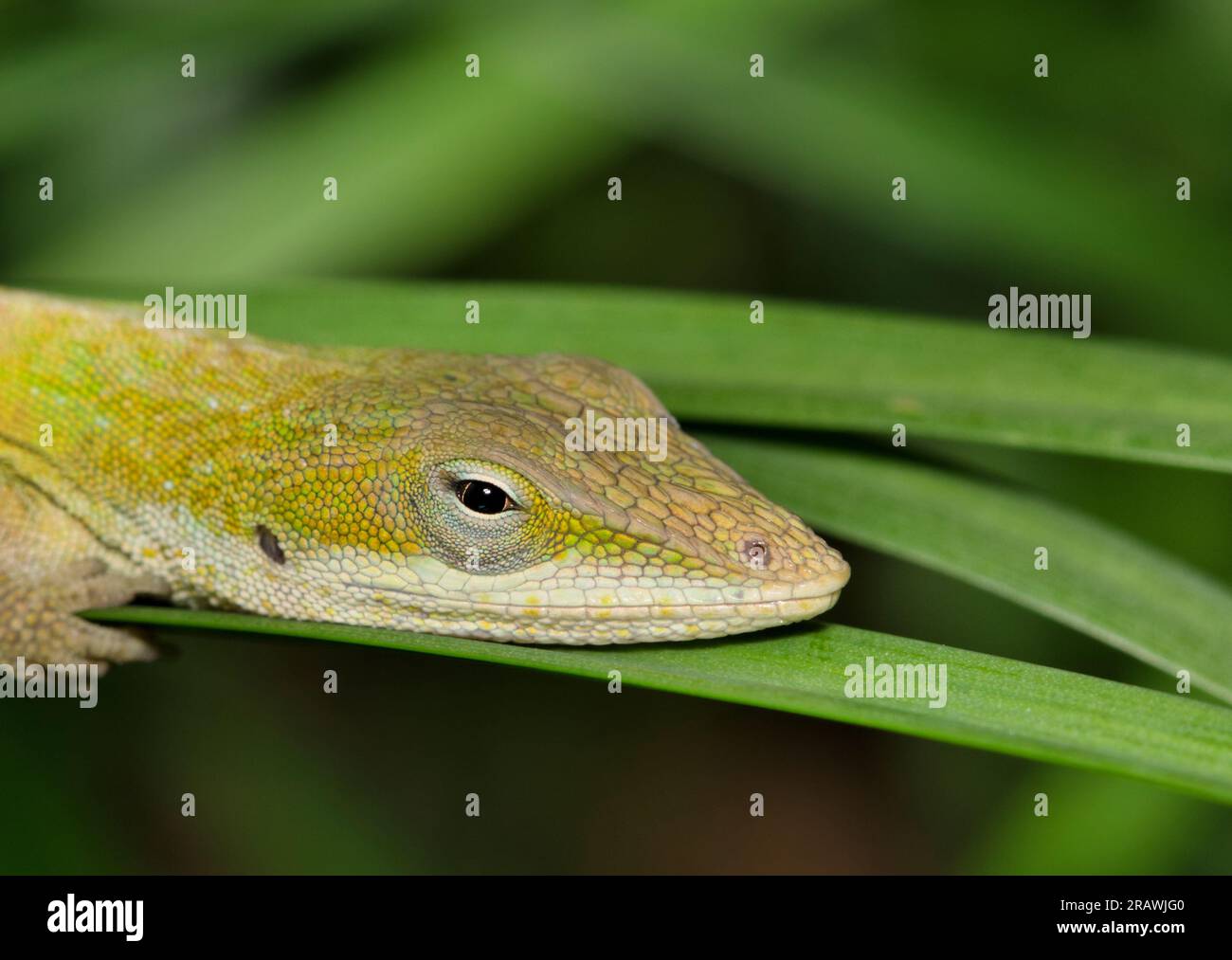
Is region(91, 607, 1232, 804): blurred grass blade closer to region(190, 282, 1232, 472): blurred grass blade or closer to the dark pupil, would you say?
the dark pupil

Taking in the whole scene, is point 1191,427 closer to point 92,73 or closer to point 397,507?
point 397,507

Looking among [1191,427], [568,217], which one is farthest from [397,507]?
[568,217]

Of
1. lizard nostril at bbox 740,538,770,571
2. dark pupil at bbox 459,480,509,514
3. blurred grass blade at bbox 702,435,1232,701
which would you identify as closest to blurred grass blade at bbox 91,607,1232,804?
lizard nostril at bbox 740,538,770,571

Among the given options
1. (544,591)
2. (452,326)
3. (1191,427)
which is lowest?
(544,591)

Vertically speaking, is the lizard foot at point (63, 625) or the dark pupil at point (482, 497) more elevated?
the dark pupil at point (482, 497)

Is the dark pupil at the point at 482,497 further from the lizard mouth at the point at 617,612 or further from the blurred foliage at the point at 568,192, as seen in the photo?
the blurred foliage at the point at 568,192

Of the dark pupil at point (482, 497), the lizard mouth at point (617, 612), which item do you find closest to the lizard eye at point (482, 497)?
the dark pupil at point (482, 497)
